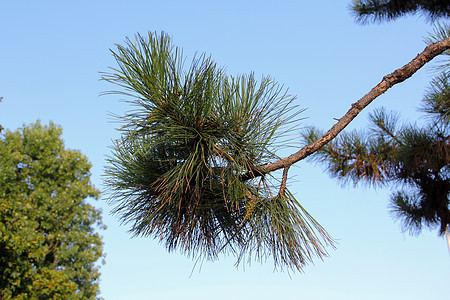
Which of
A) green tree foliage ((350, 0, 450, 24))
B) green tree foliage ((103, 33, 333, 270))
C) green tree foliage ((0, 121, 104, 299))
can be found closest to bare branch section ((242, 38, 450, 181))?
green tree foliage ((103, 33, 333, 270))

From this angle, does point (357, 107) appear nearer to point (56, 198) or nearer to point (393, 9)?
point (393, 9)

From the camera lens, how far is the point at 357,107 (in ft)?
4.38

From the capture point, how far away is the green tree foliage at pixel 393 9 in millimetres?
5406

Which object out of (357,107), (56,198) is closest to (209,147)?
(357,107)

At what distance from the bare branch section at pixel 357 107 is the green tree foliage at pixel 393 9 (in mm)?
4645

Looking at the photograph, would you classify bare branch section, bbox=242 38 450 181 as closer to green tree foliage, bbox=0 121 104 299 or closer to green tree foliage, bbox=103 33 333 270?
green tree foliage, bbox=103 33 333 270

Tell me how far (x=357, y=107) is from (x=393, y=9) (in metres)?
5.09

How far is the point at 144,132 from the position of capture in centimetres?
139

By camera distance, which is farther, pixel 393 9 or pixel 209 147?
pixel 393 9

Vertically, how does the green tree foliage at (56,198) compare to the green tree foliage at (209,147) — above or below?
above

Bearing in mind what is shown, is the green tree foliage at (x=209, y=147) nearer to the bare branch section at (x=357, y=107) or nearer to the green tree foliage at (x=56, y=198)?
the bare branch section at (x=357, y=107)

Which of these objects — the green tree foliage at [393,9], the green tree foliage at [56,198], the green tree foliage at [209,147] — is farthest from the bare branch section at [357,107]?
the green tree foliage at [56,198]

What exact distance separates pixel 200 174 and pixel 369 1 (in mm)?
5308

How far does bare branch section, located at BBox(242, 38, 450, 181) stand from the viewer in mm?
1300
